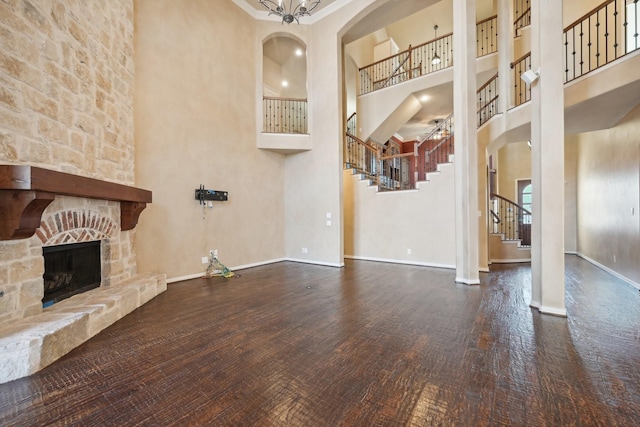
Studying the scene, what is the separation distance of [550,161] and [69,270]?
18.4 ft

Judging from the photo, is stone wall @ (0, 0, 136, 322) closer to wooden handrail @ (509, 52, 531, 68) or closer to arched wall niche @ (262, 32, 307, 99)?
arched wall niche @ (262, 32, 307, 99)

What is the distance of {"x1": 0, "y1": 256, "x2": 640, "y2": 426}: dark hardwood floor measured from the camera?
1.62 m

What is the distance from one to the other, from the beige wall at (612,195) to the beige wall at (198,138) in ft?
21.9

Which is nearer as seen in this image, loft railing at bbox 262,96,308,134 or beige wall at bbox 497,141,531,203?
A: loft railing at bbox 262,96,308,134

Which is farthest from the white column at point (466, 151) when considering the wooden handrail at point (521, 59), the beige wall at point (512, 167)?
the beige wall at point (512, 167)

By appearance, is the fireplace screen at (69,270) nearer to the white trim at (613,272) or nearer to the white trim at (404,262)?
the white trim at (404,262)

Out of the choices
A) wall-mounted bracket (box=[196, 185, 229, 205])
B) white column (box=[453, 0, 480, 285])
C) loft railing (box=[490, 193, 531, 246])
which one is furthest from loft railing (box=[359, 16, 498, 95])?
wall-mounted bracket (box=[196, 185, 229, 205])

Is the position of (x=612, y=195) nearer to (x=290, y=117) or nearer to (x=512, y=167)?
(x=512, y=167)

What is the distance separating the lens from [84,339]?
8.32 feet

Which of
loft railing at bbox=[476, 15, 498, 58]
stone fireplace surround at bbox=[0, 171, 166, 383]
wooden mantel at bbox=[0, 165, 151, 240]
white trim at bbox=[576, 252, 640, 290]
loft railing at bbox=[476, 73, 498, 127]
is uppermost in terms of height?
loft railing at bbox=[476, 15, 498, 58]

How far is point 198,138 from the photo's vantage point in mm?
5188

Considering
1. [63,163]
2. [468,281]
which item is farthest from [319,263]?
[63,163]

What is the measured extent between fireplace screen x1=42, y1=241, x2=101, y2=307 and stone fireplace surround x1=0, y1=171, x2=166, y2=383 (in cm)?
9

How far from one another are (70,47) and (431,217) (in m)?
6.21
